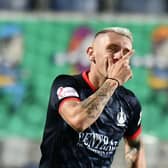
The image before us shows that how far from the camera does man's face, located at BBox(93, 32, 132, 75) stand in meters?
4.58

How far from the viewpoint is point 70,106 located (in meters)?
4.52

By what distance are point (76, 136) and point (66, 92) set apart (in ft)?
0.85

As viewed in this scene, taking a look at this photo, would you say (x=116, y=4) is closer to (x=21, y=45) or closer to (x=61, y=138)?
(x=21, y=45)

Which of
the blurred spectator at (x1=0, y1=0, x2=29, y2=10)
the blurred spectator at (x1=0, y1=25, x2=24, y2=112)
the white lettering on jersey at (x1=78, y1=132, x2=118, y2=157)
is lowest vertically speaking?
the blurred spectator at (x1=0, y1=25, x2=24, y2=112)

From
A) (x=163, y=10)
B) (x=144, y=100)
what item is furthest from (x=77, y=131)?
(x=163, y=10)

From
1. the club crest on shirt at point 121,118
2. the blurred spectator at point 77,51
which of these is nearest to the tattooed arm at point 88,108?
the club crest on shirt at point 121,118

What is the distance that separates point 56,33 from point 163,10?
1.71 m

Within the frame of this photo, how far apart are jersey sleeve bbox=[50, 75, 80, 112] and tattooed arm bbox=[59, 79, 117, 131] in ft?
0.29

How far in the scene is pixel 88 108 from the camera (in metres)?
4.42

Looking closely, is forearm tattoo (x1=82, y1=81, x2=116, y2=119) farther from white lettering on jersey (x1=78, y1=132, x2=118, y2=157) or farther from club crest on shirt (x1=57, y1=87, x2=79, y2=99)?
white lettering on jersey (x1=78, y1=132, x2=118, y2=157)

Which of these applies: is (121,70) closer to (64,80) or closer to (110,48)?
(110,48)

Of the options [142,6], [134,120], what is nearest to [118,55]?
[134,120]

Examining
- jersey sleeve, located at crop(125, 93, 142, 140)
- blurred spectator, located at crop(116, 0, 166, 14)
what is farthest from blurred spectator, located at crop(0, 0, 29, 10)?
jersey sleeve, located at crop(125, 93, 142, 140)

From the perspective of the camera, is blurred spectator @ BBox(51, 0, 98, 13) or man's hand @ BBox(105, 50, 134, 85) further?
blurred spectator @ BBox(51, 0, 98, 13)
